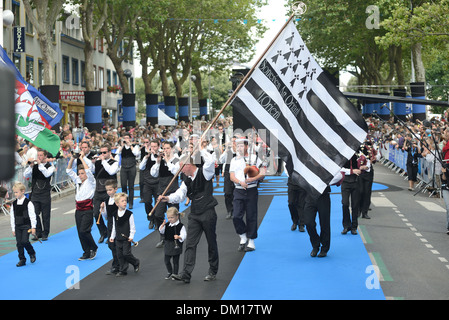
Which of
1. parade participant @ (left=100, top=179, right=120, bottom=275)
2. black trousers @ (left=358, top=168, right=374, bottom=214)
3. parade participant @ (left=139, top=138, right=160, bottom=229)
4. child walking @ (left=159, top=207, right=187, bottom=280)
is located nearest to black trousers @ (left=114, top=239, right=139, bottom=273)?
parade participant @ (left=100, top=179, right=120, bottom=275)

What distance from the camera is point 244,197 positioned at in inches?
489

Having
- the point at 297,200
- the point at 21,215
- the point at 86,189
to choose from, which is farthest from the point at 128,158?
the point at 21,215

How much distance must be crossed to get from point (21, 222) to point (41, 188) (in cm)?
278

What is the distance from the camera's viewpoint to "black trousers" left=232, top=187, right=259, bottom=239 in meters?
12.3

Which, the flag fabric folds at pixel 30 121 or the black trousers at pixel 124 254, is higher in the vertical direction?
the flag fabric folds at pixel 30 121

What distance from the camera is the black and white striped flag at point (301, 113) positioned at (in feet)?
30.2

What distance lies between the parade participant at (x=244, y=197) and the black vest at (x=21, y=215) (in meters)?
3.35

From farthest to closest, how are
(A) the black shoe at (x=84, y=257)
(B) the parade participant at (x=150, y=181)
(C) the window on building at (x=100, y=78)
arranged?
(C) the window on building at (x=100, y=78), (B) the parade participant at (x=150, y=181), (A) the black shoe at (x=84, y=257)

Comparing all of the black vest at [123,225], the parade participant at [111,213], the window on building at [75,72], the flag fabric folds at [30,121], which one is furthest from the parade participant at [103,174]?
the window on building at [75,72]

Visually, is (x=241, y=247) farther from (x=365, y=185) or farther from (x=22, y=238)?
(x=365, y=185)

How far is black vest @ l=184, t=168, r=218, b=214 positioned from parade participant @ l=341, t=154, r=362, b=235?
15.7 feet

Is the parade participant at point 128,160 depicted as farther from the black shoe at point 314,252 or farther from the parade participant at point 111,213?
the black shoe at point 314,252

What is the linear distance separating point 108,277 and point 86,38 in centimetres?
2250
